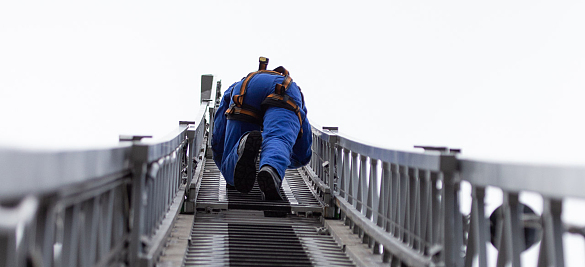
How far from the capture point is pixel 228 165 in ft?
20.6

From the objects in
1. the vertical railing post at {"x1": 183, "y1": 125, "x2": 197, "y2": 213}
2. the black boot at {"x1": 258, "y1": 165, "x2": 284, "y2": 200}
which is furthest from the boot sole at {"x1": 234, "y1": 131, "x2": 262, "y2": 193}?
the vertical railing post at {"x1": 183, "y1": 125, "x2": 197, "y2": 213}

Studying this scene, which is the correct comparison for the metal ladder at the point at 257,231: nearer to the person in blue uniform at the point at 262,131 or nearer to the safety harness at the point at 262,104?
the person in blue uniform at the point at 262,131

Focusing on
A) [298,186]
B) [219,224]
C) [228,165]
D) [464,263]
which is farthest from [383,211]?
[298,186]

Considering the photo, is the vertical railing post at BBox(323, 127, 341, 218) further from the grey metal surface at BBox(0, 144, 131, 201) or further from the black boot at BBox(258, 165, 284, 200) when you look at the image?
the grey metal surface at BBox(0, 144, 131, 201)

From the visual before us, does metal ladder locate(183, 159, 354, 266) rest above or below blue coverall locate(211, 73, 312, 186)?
below

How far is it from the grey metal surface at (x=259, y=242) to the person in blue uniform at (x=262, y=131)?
12.9 inches

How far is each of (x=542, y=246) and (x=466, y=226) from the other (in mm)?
1036

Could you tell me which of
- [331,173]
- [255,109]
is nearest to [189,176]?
[255,109]

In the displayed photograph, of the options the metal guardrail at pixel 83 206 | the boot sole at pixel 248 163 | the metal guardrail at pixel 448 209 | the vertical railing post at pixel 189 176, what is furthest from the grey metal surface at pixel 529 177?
the vertical railing post at pixel 189 176

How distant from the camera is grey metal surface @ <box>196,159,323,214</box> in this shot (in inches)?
239

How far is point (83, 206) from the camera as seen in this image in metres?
2.49

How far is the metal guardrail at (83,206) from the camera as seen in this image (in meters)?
1.69

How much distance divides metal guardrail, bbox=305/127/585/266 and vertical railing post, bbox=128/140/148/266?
1.47m

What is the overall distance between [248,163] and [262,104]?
79 centimetres
